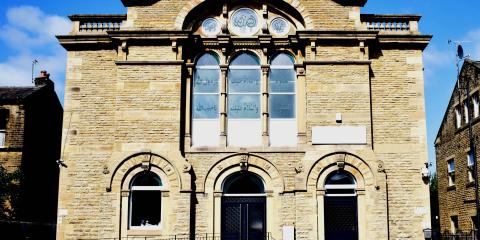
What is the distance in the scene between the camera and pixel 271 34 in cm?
1798

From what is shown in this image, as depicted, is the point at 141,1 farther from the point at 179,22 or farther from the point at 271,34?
the point at 271,34

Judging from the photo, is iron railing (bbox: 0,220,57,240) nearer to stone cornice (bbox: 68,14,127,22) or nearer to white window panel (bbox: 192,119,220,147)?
stone cornice (bbox: 68,14,127,22)

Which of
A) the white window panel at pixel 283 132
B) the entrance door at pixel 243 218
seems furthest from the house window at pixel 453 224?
the entrance door at pixel 243 218

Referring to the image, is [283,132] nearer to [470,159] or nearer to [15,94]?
[470,159]

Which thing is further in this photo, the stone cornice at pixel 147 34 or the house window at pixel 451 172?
the house window at pixel 451 172

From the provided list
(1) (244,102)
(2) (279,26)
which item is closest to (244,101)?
(1) (244,102)

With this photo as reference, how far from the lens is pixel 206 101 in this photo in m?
17.7

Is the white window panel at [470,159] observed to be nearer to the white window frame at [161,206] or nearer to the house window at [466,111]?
the house window at [466,111]

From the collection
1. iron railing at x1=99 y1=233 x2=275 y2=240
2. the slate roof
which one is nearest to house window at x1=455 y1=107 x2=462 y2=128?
iron railing at x1=99 y1=233 x2=275 y2=240

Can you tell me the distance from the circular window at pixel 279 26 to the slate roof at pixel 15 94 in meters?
11.0

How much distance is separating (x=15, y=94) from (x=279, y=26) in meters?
12.0

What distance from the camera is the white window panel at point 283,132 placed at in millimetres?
17422

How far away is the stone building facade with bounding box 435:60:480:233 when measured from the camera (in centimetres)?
2383

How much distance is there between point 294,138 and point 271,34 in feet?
11.2
